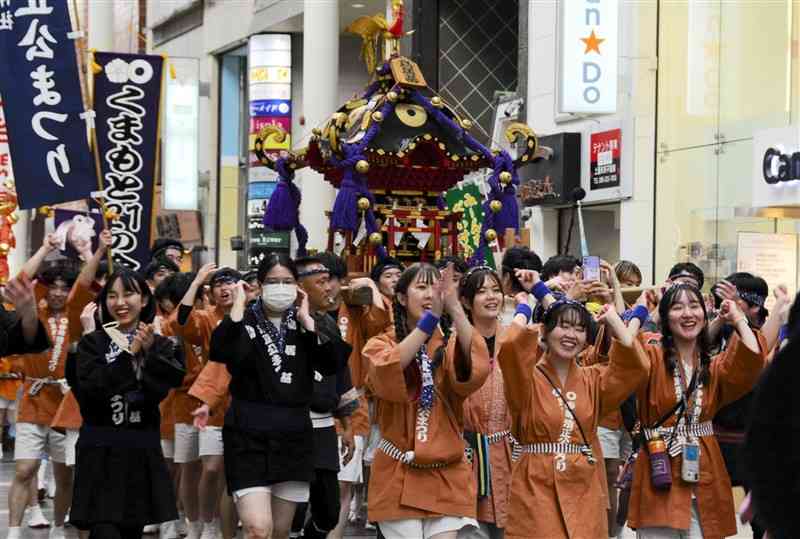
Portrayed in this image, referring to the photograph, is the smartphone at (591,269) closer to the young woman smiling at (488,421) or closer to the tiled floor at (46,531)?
the young woman smiling at (488,421)

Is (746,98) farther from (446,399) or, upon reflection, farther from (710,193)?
(446,399)

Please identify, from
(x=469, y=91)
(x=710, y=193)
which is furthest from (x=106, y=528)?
(x=469, y=91)

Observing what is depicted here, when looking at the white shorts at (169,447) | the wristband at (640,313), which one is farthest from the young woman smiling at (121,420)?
the white shorts at (169,447)

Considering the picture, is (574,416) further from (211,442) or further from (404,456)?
(211,442)

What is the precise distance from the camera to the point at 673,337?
8172 millimetres

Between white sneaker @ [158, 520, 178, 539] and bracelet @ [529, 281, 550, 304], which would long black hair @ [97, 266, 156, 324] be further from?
white sneaker @ [158, 520, 178, 539]

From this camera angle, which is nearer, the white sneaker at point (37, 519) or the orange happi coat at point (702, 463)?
the orange happi coat at point (702, 463)

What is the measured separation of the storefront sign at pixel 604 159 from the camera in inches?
816

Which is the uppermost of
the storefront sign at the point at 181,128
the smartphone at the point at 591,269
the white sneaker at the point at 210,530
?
the storefront sign at the point at 181,128

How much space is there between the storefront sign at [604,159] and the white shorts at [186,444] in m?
10.2

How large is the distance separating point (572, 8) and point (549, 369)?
1221cm

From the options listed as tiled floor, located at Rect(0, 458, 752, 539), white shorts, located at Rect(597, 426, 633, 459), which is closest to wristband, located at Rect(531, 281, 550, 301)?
white shorts, located at Rect(597, 426, 633, 459)

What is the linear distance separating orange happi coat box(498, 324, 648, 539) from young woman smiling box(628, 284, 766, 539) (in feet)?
0.85

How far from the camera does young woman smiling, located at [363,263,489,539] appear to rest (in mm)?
7617
